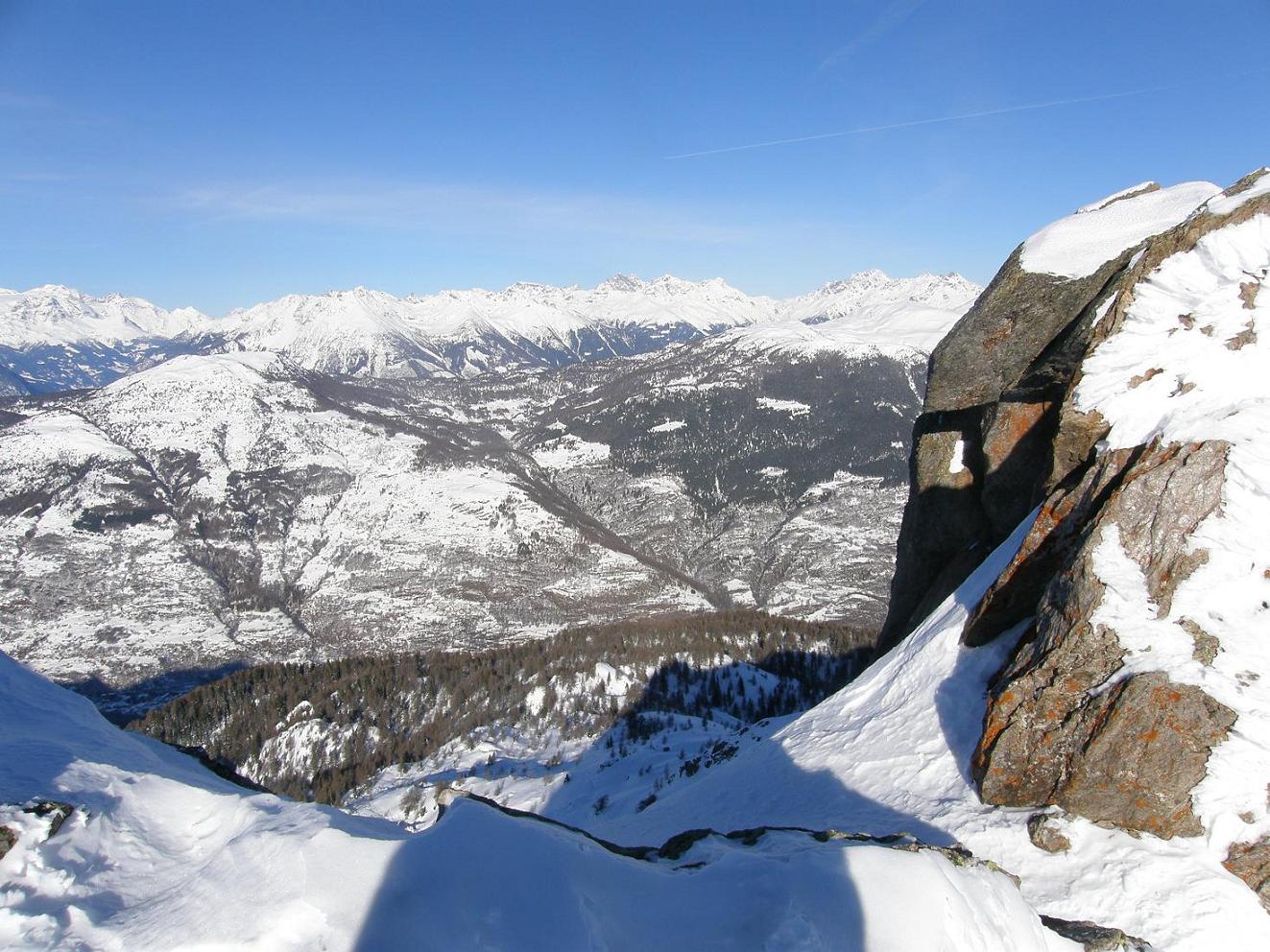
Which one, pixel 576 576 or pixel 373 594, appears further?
pixel 576 576

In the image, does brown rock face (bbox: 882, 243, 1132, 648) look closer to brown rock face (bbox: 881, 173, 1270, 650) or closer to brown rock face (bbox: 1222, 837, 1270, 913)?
brown rock face (bbox: 881, 173, 1270, 650)

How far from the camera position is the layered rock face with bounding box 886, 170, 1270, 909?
43.2 feet

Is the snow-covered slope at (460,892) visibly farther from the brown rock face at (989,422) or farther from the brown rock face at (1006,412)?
the brown rock face at (989,422)

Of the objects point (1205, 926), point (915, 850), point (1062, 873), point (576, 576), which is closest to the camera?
point (915, 850)

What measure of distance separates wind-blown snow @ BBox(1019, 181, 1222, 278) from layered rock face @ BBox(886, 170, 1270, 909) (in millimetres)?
5747

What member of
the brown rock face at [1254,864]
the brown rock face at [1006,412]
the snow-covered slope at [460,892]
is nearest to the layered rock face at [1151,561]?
the brown rock face at [1254,864]

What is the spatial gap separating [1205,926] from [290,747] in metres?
92.0

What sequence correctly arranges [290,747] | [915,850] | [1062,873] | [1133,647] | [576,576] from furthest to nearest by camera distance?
[576,576] → [290,747] → [1133,647] → [1062,873] → [915,850]

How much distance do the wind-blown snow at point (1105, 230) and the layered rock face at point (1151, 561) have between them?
18.9 ft

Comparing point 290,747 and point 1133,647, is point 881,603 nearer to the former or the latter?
point 290,747

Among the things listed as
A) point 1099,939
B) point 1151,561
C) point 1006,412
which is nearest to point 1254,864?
point 1099,939

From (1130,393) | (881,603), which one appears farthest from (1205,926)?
(881,603)

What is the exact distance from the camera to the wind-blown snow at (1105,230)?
95.1 ft

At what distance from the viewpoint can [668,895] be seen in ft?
31.4
